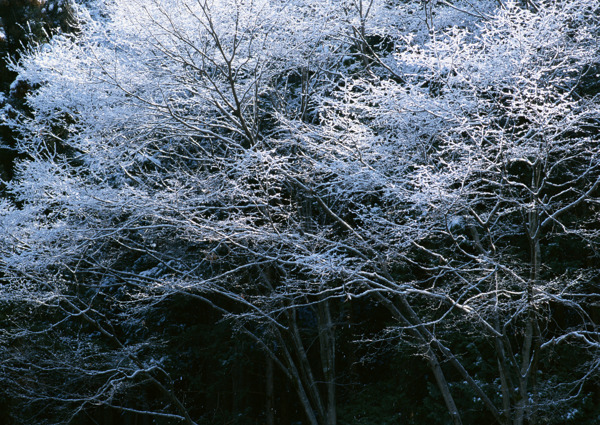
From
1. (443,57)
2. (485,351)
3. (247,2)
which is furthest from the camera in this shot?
(485,351)

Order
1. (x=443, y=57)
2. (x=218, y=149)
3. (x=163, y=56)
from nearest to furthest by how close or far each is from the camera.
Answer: (x=443, y=57) < (x=163, y=56) < (x=218, y=149)

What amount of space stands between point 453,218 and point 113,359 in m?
5.80

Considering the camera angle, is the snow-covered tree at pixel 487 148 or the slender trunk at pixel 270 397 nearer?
the snow-covered tree at pixel 487 148

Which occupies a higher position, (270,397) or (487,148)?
(487,148)

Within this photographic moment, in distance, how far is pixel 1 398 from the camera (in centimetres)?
1017

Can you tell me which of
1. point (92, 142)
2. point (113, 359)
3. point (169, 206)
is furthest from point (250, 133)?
point (113, 359)

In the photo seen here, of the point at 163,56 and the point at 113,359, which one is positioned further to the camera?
the point at 113,359

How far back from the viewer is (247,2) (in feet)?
19.0

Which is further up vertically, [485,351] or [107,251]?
[107,251]

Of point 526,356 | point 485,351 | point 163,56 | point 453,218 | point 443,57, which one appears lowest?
point 526,356

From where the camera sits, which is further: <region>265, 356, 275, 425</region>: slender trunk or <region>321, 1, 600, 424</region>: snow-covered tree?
<region>265, 356, 275, 425</region>: slender trunk

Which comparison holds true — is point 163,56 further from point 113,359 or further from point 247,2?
point 113,359

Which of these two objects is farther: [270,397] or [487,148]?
[270,397]

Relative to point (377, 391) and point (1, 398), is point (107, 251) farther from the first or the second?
point (377, 391)
